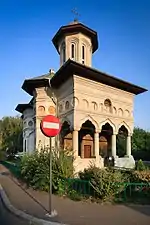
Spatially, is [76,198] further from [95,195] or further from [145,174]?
[145,174]

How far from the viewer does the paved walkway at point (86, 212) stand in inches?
263

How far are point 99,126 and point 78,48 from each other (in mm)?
8154

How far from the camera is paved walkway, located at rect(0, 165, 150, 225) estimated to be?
6680 millimetres

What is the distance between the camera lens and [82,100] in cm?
1811

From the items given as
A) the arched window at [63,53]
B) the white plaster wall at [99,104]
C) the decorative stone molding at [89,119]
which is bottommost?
the decorative stone molding at [89,119]

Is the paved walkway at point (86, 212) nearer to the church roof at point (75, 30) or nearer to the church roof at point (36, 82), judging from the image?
the church roof at point (36, 82)

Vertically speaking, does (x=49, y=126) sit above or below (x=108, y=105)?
below

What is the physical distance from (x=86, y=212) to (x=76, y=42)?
59.5 feet

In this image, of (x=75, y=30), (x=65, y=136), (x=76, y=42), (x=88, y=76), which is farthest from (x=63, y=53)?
(x=65, y=136)

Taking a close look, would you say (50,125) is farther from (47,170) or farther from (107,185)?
(47,170)

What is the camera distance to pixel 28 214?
7.38 meters

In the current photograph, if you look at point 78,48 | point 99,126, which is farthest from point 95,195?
point 78,48

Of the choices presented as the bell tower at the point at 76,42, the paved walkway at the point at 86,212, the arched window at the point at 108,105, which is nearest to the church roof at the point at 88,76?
the arched window at the point at 108,105

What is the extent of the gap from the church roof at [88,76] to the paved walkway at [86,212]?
9.99 m
